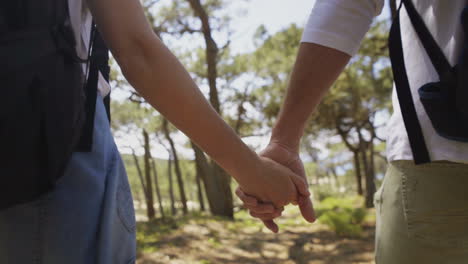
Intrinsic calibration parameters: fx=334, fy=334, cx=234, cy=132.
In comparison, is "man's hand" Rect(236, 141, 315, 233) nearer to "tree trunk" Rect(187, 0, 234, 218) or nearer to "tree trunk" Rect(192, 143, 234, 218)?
"tree trunk" Rect(187, 0, 234, 218)

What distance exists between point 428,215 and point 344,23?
2.22 feet

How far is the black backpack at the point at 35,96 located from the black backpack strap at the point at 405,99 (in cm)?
85

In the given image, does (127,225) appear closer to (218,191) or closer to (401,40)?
(401,40)

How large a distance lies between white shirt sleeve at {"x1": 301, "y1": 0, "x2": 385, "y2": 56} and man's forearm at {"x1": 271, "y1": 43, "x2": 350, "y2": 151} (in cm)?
3

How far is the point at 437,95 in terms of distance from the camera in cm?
85

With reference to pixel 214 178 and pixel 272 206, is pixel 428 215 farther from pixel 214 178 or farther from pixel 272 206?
pixel 214 178

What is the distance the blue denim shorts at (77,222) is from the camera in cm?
69

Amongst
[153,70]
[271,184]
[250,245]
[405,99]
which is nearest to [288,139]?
[271,184]

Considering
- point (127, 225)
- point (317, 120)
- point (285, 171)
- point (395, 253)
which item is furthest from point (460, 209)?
point (317, 120)

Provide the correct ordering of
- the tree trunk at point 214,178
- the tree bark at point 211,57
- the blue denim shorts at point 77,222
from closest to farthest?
the blue denim shorts at point 77,222 < the tree bark at point 211,57 < the tree trunk at point 214,178

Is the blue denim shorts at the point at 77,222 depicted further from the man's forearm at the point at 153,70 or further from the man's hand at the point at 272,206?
the man's hand at the point at 272,206

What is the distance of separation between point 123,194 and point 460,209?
889 mm

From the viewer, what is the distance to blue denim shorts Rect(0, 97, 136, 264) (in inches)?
27.0

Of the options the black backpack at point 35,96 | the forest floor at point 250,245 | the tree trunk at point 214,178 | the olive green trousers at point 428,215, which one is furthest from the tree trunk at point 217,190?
the black backpack at point 35,96
